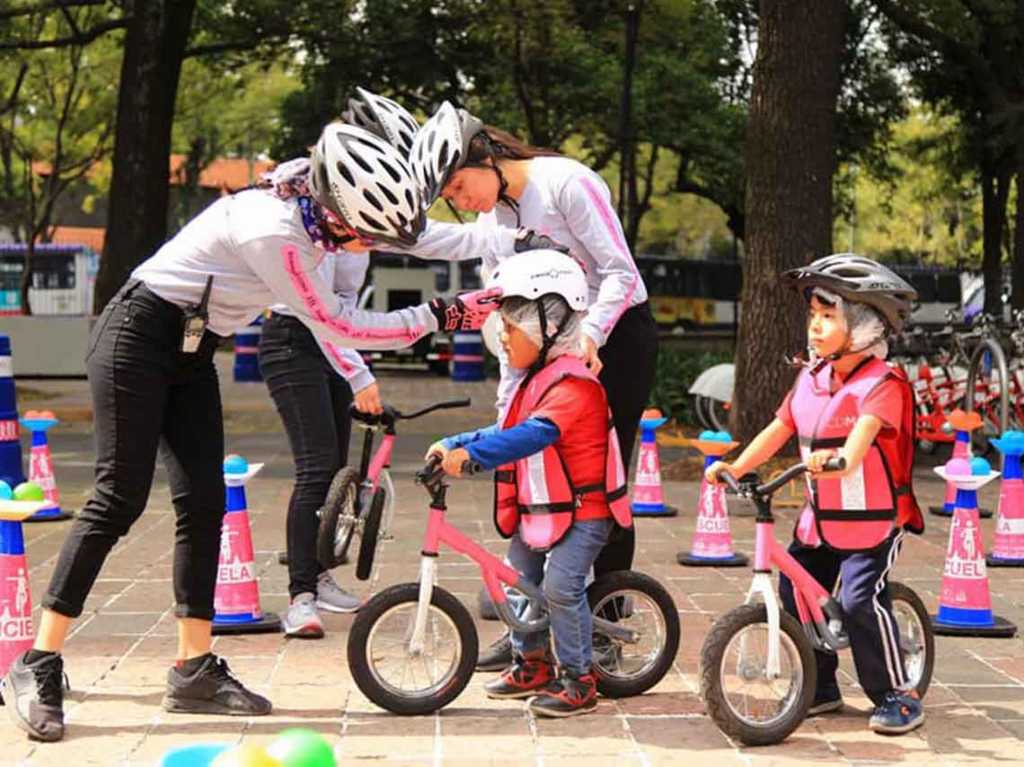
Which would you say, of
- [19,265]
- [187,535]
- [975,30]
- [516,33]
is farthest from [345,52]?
[19,265]

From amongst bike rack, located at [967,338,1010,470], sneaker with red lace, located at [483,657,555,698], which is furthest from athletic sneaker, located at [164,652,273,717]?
bike rack, located at [967,338,1010,470]

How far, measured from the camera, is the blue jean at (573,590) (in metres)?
5.33

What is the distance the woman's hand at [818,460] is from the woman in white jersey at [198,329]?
112 cm

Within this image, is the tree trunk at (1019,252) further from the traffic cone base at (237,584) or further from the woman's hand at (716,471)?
the woman's hand at (716,471)

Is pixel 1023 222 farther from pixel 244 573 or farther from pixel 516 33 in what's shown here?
pixel 244 573

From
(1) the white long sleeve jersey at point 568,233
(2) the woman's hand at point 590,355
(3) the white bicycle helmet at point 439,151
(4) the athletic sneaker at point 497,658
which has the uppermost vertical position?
(3) the white bicycle helmet at point 439,151

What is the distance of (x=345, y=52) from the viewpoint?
25328mm

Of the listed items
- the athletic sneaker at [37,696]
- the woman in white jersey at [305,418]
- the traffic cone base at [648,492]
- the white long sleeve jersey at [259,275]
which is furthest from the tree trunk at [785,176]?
the athletic sneaker at [37,696]

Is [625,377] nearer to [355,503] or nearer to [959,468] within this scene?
[355,503]

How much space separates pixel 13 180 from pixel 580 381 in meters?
41.3

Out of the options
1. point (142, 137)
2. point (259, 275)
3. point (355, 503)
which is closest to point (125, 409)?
point (259, 275)

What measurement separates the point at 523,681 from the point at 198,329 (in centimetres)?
159

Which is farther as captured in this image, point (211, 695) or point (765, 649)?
point (211, 695)

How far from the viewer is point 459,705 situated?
557 cm
